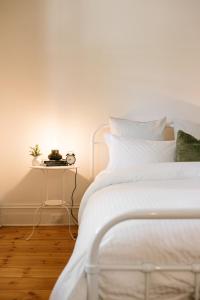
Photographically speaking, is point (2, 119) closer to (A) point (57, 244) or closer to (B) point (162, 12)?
(A) point (57, 244)

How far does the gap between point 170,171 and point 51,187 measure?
1398 mm

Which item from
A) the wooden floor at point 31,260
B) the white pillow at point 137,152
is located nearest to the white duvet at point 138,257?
the wooden floor at point 31,260

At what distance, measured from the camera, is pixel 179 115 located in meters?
3.22

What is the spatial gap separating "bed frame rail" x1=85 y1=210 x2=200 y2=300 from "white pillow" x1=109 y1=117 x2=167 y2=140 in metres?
1.83

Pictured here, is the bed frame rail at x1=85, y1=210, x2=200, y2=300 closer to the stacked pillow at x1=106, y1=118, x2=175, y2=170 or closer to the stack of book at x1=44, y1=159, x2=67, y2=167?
the stacked pillow at x1=106, y1=118, x2=175, y2=170

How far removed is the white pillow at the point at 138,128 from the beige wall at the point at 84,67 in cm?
28

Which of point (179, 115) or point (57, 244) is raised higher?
point (179, 115)

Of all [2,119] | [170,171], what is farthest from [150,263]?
[2,119]

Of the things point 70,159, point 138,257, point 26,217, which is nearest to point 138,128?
point 70,159

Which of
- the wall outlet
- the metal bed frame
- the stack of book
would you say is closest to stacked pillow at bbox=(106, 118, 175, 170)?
the stack of book

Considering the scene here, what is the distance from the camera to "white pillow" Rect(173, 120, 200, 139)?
3170 millimetres

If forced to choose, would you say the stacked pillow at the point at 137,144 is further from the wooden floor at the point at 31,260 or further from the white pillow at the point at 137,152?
the wooden floor at the point at 31,260

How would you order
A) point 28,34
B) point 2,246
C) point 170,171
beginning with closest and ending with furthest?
point 170,171, point 2,246, point 28,34

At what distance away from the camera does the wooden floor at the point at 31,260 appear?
1.91 metres
